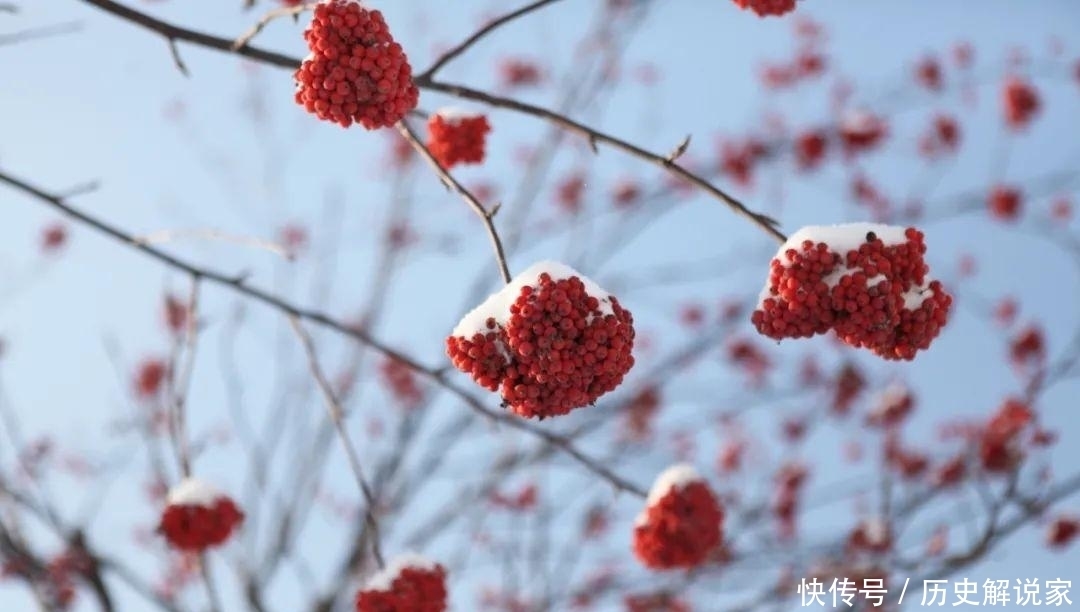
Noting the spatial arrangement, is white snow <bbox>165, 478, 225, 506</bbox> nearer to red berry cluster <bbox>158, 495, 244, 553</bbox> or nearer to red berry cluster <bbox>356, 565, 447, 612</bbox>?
red berry cluster <bbox>158, 495, 244, 553</bbox>

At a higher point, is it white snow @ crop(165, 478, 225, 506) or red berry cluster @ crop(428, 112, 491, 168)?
red berry cluster @ crop(428, 112, 491, 168)

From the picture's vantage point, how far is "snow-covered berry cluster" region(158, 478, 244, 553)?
3.51m

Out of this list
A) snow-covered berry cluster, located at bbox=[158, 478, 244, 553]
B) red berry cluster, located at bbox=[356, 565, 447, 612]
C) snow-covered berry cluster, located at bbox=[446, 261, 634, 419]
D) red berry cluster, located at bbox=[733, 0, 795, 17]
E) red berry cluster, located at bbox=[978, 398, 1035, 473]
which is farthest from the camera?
red berry cluster, located at bbox=[978, 398, 1035, 473]

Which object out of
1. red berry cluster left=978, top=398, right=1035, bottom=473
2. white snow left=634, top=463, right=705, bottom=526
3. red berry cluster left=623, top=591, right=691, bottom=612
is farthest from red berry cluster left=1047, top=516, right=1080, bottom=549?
white snow left=634, top=463, right=705, bottom=526

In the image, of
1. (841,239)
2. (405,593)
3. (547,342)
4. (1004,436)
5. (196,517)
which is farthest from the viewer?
(1004,436)

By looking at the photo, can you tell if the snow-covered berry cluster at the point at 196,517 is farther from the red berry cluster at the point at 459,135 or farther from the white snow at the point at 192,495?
the red berry cluster at the point at 459,135

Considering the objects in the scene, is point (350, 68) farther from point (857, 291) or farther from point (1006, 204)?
point (1006, 204)

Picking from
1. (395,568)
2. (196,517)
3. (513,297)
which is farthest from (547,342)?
(196,517)

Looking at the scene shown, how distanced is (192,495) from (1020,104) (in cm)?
806

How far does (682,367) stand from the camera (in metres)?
7.86

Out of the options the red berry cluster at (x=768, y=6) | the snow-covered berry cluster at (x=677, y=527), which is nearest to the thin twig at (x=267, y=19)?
the red berry cluster at (x=768, y=6)

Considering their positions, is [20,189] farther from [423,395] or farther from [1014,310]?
[1014,310]

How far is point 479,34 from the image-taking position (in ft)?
8.14

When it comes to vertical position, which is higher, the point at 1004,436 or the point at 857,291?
the point at 1004,436
